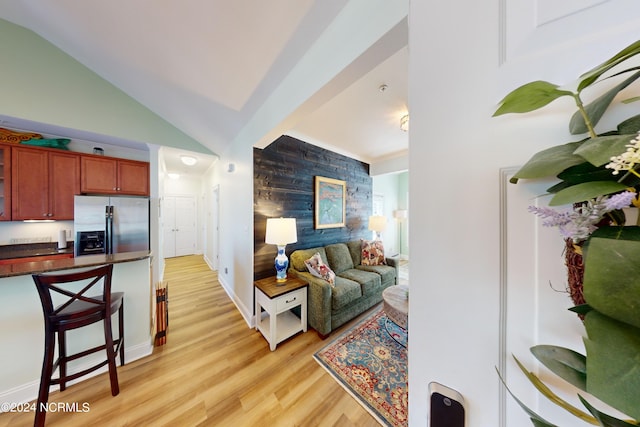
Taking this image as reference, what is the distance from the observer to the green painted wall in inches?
81.4

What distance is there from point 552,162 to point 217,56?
2.09 metres

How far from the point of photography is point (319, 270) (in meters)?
2.49

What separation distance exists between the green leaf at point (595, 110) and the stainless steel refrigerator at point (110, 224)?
390cm

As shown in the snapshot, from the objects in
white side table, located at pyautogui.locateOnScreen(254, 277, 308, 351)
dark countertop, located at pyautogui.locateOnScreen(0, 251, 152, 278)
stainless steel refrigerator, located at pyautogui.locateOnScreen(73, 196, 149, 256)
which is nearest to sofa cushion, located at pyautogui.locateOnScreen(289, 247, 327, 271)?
white side table, located at pyautogui.locateOnScreen(254, 277, 308, 351)

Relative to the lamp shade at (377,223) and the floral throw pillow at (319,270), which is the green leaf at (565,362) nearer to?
the floral throw pillow at (319,270)

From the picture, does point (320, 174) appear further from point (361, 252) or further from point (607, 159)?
point (607, 159)

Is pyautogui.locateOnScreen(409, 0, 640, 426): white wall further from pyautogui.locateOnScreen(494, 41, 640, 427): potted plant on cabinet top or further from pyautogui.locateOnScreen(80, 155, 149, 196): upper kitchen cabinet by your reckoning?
pyautogui.locateOnScreen(80, 155, 149, 196): upper kitchen cabinet

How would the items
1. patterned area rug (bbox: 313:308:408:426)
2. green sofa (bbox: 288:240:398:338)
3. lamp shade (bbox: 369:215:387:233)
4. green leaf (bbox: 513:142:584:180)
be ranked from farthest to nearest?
lamp shade (bbox: 369:215:387:233) < green sofa (bbox: 288:240:398:338) < patterned area rug (bbox: 313:308:408:426) < green leaf (bbox: 513:142:584:180)

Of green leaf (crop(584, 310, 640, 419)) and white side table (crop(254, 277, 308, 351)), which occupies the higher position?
green leaf (crop(584, 310, 640, 419))

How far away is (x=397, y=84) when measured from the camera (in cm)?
178

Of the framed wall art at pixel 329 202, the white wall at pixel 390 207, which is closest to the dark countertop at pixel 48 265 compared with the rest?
the framed wall art at pixel 329 202

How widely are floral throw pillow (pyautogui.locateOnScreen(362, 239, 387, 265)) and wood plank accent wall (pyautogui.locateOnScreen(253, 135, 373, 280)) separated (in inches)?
17.8

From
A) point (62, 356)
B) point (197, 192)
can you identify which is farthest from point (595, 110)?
point (197, 192)

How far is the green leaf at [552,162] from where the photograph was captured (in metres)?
0.31
